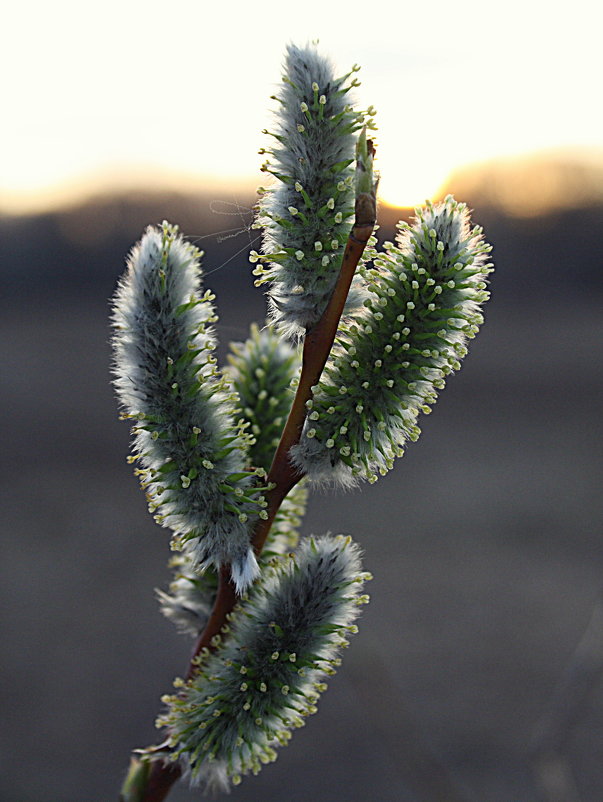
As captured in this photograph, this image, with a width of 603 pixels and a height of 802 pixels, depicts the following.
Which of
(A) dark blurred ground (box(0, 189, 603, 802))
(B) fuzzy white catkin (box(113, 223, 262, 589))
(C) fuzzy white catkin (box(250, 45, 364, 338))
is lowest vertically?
(A) dark blurred ground (box(0, 189, 603, 802))

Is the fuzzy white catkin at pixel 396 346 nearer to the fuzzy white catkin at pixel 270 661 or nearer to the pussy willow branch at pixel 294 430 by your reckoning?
the pussy willow branch at pixel 294 430

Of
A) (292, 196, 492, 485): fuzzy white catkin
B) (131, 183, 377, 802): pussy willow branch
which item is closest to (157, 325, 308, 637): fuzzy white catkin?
(131, 183, 377, 802): pussy willow branch

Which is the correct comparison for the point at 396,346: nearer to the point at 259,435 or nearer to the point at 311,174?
the point at 311,174

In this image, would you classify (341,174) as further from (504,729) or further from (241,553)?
(504,729)

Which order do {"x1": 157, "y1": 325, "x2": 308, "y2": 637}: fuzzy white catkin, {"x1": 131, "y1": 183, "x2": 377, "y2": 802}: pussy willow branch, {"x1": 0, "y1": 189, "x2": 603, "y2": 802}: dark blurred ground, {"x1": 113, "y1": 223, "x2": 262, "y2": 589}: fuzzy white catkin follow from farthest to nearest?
{"x1": 0, "y1": 189, "x2": 603, "y2": 802}: dark blurred ground, {"x1": 157, "y1": 325, "x2": 308, "y2": 637}: fuzzy white catkin, {"x1": 113, "y1": 223, "x2": 262, "y2": 589}: fuzzy white catkin, {"x1": 131, "y1": 183, "x2": 377, "y2": 802}: pussy willow branch

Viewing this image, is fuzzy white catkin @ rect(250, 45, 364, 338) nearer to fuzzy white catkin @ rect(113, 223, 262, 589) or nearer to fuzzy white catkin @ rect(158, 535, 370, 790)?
fuzzy white catkin @ rect(113, 223, 262, 589)

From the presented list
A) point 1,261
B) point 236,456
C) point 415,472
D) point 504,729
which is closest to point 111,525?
point 415,472
